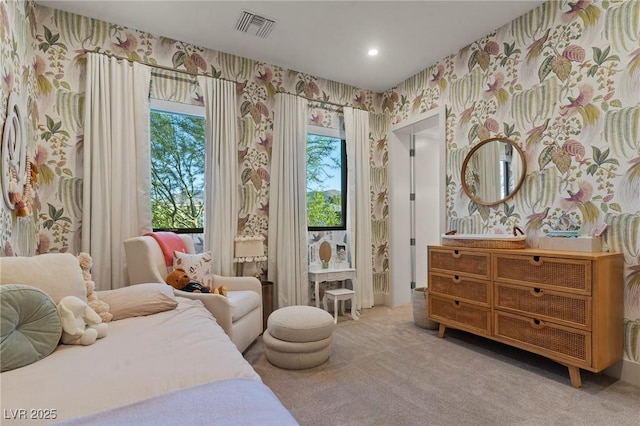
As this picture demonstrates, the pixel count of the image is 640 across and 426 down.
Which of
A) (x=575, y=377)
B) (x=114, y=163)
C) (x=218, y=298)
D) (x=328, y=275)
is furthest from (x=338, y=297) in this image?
(x=114, y=163)

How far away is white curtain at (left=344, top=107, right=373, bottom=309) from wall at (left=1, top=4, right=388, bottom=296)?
1.07m

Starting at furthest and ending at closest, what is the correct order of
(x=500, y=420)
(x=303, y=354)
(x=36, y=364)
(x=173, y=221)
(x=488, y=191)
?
(x=173, y=221) → (x=488, y=191) → (x=303, y=354) → (x=500, y=420) → (x=36, y=364)

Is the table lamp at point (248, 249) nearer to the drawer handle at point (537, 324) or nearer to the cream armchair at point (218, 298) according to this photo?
the cream armchair at point (218, 298)

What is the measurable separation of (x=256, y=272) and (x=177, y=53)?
91.4 inches

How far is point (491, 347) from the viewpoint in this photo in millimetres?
2822

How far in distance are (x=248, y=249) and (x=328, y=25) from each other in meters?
2.21

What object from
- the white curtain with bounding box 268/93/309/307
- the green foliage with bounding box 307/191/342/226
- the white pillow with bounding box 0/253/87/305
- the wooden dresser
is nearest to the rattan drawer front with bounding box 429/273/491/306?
the wooden dresser

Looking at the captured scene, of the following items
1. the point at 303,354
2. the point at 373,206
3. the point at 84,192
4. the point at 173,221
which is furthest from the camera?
the point at 373,206

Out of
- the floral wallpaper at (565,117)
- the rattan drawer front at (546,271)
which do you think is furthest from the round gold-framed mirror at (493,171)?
the rattan drawer front at (546,271)

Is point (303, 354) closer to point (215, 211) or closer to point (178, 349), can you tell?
point (178, 349)

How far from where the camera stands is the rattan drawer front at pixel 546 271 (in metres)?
2.10

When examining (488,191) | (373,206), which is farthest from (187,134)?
(488,191)

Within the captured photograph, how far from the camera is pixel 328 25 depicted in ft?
9.55

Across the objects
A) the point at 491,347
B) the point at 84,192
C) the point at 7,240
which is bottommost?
the point at 491,347
